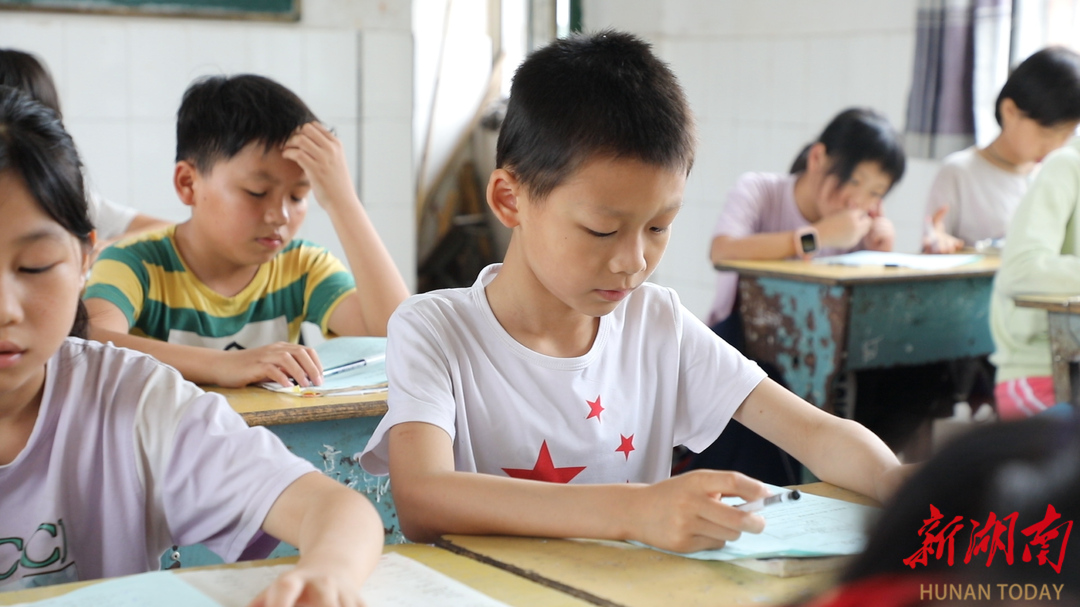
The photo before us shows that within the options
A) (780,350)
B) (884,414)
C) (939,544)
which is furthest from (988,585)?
(884,414)

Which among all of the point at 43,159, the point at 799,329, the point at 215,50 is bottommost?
the point at 799,329

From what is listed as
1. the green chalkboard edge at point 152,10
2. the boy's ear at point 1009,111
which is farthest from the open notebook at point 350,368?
the boy's ear at point 1009,111

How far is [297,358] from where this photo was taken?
1.68 m

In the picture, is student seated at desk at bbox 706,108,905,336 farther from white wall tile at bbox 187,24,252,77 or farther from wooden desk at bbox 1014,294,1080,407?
white wall tile at bbox 187,24,252,77

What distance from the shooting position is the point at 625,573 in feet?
2.96

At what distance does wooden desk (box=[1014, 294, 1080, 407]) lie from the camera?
2242mm

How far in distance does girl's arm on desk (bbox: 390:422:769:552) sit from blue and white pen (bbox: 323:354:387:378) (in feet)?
2.06

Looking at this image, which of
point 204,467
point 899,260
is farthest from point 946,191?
point 204,467

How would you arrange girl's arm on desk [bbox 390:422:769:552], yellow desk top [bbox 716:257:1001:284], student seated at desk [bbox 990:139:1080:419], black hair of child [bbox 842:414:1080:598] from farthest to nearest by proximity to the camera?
yellow desk top [bbox 716:257:1001:284] → student seated at desk [bbox 990:139:1080:419] → girl's arm on desk [bbox 390:422:769:552] → black hair of child [bbox 842:414:1080:598]

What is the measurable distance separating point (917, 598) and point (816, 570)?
0.61 m

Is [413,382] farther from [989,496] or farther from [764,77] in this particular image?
[764,77]

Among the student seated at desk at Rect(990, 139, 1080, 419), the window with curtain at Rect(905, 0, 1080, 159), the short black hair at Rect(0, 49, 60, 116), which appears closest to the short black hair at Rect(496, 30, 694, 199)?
the short black hair at Rect(0, 49, 60, 116)

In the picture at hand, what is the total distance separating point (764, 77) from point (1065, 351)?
2.67 m

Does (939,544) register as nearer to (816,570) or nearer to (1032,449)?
(1032,449)
